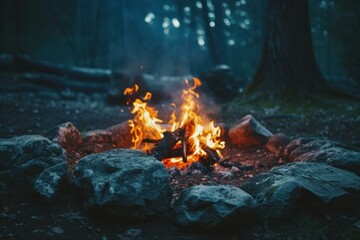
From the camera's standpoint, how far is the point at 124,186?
3391 mm

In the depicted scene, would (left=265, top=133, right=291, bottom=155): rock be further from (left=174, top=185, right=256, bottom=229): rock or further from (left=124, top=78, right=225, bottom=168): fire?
(left=174, top=185, right=256, bottom=229): rock

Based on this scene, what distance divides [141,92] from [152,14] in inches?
859

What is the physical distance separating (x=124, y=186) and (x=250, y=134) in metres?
3.46

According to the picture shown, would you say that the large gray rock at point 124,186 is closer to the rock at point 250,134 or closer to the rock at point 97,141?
the rock at point 97,141

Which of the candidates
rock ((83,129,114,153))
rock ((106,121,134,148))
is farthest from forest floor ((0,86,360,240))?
rock ((106,121,134,148))

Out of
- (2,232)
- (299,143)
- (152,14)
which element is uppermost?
(152,14)

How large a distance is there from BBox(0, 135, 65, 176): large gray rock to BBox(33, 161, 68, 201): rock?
0.24 m

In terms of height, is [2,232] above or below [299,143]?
below

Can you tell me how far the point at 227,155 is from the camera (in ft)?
20.0

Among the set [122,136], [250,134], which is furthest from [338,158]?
[122,136]

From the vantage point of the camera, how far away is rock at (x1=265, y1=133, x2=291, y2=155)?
5.70m

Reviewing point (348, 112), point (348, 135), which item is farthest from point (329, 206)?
point (348, 112)

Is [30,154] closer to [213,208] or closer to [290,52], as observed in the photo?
[213,208]

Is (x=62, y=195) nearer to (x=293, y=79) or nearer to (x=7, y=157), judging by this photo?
(x=7, y=157)
